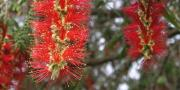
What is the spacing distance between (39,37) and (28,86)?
0.50 meters

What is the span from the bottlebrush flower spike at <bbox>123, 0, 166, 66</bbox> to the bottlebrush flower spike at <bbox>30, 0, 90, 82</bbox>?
380 millimetres

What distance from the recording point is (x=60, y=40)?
2289 mm

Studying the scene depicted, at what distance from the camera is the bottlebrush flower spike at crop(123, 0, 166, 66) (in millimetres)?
2660

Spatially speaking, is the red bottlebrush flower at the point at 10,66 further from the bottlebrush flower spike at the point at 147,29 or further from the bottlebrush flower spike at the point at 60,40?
the bottlebrush flower spike at the point at 147,29

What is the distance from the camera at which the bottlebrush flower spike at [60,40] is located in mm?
2270

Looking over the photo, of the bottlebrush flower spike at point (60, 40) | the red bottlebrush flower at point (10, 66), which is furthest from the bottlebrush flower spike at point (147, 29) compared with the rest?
the red bottlebrush flower at point (10, 66)

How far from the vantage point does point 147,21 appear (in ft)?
8.73

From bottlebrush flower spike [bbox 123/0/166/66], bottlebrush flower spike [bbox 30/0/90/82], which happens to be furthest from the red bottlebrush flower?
bottlebrush flower spike [bbox 123/0/166/66]

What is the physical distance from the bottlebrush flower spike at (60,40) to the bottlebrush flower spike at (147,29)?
0.38 m

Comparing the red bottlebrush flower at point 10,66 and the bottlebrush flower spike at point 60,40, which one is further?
the red bottlebrush flower at point 10,66

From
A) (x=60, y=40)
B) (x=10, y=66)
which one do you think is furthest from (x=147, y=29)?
(x=10, y=66)

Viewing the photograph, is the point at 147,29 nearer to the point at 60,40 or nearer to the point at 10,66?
the point at 60,40

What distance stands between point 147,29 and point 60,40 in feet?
1.73

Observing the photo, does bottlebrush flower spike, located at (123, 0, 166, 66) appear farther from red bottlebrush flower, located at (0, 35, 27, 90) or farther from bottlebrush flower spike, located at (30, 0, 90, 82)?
red bottlebrush flower, located at (0, 35, 27, 90)
